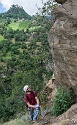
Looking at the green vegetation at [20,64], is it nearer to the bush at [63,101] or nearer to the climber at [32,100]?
the bush at [63,101]

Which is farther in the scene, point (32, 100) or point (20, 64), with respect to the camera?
point (20, 64)

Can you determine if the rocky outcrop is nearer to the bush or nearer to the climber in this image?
the bush

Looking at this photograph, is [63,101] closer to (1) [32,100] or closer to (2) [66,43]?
(1) [32,100]

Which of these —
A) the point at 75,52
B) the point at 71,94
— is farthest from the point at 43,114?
the point at 75,52

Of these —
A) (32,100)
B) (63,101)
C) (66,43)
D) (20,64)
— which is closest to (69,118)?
(63,101)

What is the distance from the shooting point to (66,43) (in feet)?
42.3

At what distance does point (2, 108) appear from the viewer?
5472cm

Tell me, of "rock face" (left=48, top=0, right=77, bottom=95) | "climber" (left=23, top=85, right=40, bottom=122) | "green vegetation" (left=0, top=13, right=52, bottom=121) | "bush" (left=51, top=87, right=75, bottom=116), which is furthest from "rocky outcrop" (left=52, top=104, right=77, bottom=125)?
"green vegetation" (left=0, top=13, right=52, bottom=121)

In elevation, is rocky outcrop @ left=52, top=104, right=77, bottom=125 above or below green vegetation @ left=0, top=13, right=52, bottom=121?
above

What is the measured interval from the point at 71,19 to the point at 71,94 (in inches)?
132

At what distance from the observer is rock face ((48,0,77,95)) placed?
41.1ft

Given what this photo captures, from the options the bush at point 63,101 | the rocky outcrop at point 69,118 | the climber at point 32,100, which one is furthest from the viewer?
the bush at point 63,101

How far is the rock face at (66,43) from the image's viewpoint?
41.1 feet

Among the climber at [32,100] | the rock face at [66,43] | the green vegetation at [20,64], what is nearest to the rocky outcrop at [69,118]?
the climber at [32,100]
